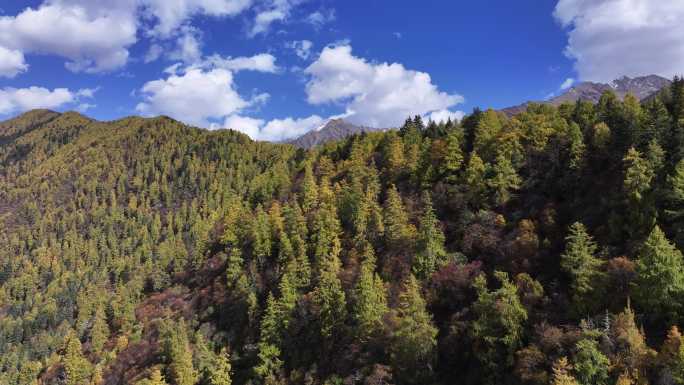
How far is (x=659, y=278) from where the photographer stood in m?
40.9

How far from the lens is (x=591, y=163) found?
6912 centimetres

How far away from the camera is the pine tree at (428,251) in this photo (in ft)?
218

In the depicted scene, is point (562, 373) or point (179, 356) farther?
point (179, 356)

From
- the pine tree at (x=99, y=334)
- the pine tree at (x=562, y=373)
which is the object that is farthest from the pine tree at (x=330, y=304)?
the pine tree at (x=99, y=334)

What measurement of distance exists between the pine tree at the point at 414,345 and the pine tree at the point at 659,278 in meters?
22.3

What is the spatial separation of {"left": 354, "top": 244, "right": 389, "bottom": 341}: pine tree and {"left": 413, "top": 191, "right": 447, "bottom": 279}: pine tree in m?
6.85

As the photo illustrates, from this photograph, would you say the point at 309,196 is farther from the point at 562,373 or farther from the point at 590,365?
the point at 590,365

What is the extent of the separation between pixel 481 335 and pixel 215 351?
166ft

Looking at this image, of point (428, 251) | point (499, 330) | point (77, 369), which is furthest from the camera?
point (77, 369)

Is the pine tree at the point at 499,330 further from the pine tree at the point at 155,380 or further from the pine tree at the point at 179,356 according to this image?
the pine tree at the point at 155,380

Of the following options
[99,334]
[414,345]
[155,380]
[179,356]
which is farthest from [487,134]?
[99,334]

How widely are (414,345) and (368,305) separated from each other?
10.6m

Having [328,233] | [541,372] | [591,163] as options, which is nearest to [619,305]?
[541,372]

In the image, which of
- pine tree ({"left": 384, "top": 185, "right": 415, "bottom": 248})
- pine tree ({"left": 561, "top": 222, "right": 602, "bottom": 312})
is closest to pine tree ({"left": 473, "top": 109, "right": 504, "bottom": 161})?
pine tree ({"left": 384, "top": 185, "right": 415, "bottom": 248})
